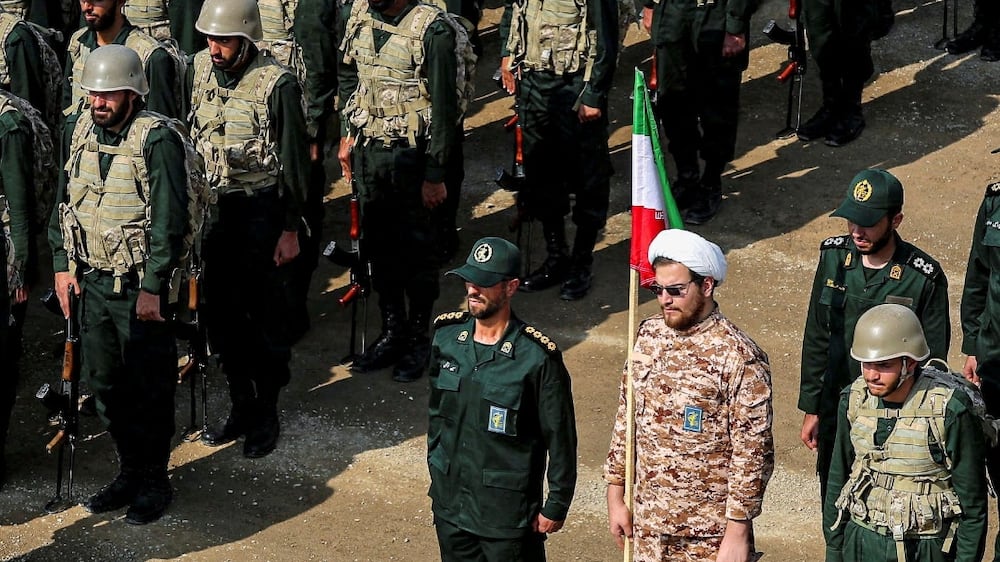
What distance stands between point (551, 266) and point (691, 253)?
17.7 ft

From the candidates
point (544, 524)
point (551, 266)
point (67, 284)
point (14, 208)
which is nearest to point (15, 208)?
point (14, 208)

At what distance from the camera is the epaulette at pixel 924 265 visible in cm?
804

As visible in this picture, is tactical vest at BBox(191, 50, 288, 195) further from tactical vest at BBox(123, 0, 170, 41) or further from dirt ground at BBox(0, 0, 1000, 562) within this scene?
tactical vest at BBox(123, 0, 170, 41)

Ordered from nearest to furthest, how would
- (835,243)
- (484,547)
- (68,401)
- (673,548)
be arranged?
(673,548), (484,547), (835,243), (68,401)

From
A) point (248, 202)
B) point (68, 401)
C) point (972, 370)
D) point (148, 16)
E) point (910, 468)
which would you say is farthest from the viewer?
point (148, 16)

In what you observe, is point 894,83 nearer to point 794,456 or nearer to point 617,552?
point 794,456

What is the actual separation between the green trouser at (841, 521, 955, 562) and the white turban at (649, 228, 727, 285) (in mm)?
1226

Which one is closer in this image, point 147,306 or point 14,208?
point 147,306

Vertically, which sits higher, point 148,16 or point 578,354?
point 148,16

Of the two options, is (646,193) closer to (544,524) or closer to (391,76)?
(544,524)

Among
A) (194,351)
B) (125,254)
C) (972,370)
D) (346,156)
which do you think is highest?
(125,254)

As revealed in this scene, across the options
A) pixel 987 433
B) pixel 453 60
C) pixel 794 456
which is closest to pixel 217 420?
pixel 453 60

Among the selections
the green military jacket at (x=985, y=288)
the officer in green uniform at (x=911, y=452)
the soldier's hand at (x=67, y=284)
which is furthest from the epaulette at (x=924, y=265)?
A: the soldier's hand at (x=67, y=284)

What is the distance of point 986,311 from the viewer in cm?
868
